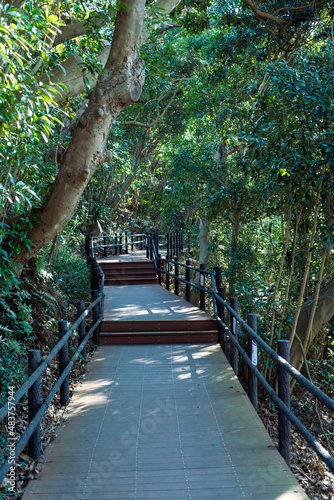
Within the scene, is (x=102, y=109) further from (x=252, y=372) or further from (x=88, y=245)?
(x=88, y=245)

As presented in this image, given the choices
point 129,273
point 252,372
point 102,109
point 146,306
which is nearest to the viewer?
point 252,372

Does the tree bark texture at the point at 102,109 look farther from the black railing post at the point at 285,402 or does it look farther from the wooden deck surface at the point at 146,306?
the wooden deck surface at the point at 146,306

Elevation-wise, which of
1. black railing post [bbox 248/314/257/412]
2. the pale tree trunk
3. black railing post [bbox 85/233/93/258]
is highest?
the pale tree trunk

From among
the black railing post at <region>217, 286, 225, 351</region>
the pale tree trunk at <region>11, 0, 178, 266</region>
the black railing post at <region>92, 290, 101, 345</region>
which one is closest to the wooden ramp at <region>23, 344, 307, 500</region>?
the black railing post at <region>217, 286, 225, 351</region>

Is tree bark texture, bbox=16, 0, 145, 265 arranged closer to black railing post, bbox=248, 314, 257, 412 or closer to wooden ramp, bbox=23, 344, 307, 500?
wooden ramp, bbox=23, 344, 307, 500

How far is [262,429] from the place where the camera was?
4.17 meters

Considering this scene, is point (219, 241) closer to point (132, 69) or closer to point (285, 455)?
point (132, 69)

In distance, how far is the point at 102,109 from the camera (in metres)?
5.27

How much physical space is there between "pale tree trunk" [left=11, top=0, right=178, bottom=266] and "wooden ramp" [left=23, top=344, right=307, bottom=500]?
2.41m

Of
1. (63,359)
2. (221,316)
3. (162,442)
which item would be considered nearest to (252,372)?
(162,442)

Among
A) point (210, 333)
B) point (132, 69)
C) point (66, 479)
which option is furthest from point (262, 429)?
point (132, 69)

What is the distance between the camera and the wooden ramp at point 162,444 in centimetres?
321

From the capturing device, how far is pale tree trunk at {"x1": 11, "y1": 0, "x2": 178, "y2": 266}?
5270 millimetres

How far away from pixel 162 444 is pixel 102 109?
3845mm
